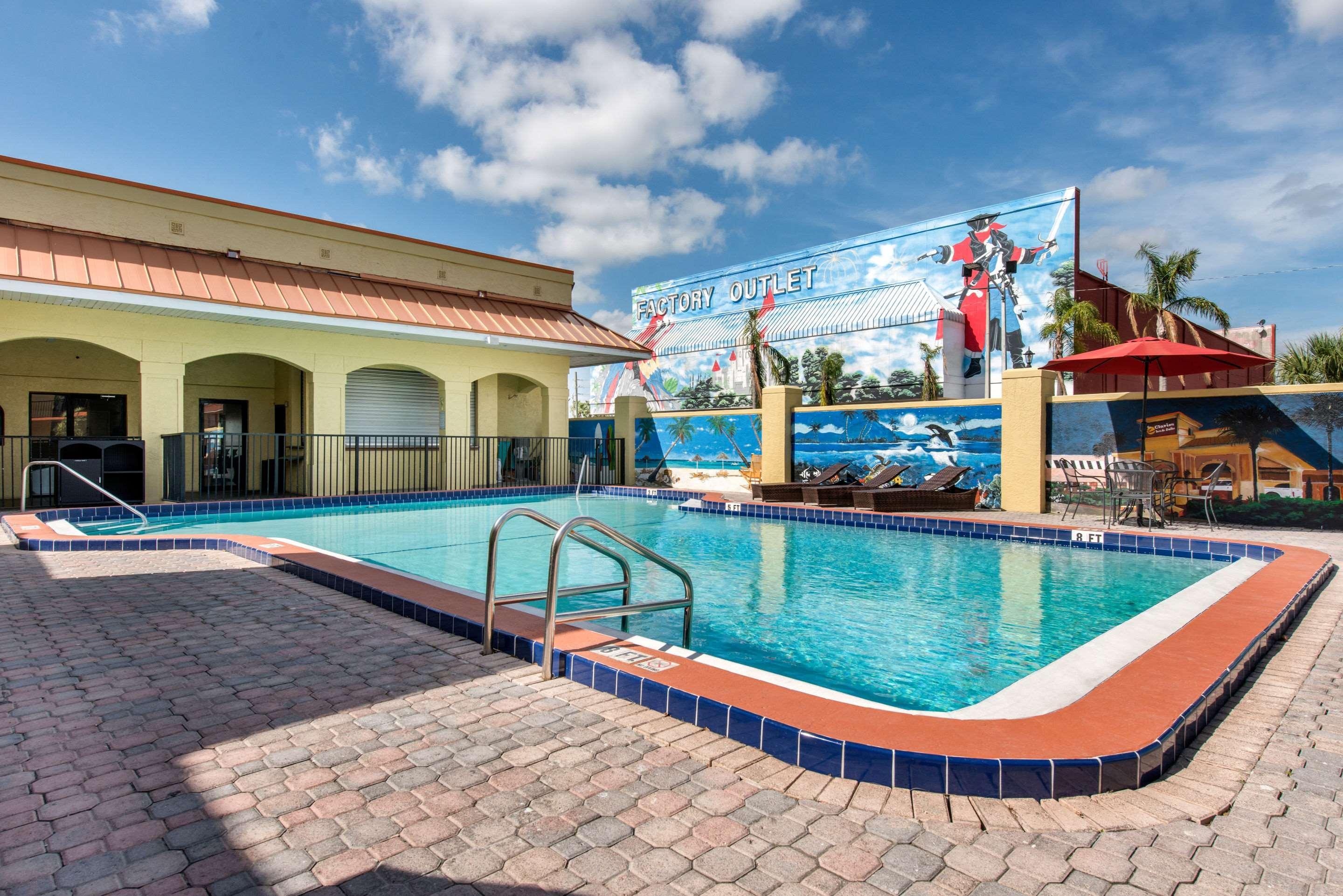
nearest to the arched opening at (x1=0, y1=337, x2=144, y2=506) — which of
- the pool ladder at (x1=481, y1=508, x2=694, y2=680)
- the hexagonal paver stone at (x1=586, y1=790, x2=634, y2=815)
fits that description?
the pool ladder at (x1=481, y1=508, x2=694, y2=680)

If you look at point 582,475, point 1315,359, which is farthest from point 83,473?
point 1315,359

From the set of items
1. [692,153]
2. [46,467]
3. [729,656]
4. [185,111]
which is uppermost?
[692,153]

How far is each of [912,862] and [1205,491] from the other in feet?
34.2

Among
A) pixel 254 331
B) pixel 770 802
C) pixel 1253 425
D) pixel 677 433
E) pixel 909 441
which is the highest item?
pixel 254 331

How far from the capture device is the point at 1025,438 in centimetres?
1132

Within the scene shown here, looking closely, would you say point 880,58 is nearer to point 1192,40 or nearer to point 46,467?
point 1192,40

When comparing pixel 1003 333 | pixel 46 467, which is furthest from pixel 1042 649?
pixel 1003 333

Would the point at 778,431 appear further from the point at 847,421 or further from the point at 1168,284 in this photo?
the point at 1168,284

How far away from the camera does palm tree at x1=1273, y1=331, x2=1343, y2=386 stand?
21484 mm

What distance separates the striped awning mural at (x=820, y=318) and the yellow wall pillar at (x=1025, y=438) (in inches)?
469

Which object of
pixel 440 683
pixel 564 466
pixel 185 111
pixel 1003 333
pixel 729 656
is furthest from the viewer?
pixel 1003 333

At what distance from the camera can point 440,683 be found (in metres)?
3.36

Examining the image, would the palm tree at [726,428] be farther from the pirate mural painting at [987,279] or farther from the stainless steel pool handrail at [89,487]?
the stainless steel pool handrail at [89,487]

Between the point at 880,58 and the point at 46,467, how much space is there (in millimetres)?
19941
